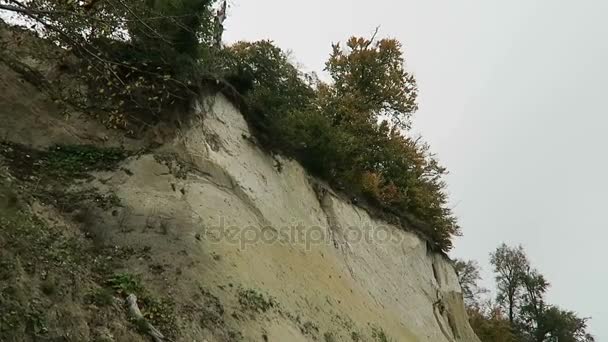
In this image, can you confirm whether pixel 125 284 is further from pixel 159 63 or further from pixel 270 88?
pixel 270 88

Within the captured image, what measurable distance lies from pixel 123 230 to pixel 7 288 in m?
4.03

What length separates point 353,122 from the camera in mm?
23766

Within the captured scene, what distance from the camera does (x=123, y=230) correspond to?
35.2ft

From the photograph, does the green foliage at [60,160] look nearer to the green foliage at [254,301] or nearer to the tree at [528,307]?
the green foliage at [254,301]

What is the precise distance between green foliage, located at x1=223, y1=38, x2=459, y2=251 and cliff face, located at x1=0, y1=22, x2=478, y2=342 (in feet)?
3.52

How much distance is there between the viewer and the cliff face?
32.7ft

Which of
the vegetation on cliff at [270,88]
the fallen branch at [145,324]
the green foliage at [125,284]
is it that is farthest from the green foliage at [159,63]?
the fallen branch at [145,324]

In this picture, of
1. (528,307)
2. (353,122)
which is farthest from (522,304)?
(353,122)

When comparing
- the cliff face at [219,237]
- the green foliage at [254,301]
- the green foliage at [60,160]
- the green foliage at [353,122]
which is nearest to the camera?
the cliff face at [219,237]

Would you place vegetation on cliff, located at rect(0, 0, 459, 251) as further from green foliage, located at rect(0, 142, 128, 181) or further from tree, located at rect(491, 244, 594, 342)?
tree, located at rect(491, 244, 594, 342)

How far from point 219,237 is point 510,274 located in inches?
1536

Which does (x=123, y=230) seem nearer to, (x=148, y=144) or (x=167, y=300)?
(x=167, y=300)

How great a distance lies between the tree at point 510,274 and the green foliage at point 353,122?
20.7 m

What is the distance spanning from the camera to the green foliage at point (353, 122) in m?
18.2
